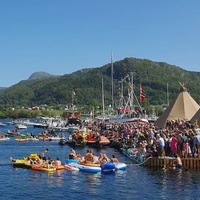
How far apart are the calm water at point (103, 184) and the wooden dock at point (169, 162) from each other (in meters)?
1.05

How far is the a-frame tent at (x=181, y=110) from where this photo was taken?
2325 inches

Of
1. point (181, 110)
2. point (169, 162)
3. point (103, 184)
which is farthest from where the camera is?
point (181, 110)

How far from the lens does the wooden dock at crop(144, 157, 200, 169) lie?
4003 centimetres

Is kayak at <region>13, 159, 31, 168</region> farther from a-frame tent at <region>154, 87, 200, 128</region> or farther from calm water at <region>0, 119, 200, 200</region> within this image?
a-frame tent at <region>154, 87, 200, 128</region>

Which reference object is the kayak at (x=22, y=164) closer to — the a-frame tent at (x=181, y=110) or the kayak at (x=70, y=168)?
the kayak at (x=70, y=168)

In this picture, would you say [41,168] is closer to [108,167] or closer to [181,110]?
[108,167]

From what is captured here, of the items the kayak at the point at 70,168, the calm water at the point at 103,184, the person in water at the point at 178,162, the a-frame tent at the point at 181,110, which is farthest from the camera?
the a-frame tent at the point at 181,110

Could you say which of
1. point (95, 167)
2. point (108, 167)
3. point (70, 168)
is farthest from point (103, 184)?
point (70, 168)

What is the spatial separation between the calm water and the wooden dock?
1.05 meters

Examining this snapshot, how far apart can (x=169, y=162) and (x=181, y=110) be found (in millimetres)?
19777

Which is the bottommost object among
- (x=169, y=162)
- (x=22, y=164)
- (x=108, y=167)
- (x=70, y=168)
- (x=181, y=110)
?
(x=70, y=168)

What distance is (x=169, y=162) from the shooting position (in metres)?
40.8

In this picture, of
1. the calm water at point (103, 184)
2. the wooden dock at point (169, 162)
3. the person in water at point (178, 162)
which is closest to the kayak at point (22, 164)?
the calm water at point (103, 184)

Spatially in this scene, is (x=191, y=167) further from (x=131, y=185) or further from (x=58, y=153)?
(x=58, y=153)
